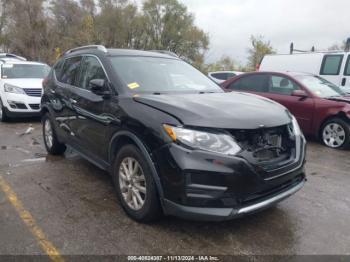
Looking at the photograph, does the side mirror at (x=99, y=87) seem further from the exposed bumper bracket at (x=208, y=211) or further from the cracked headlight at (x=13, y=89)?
the cracked headlight at (x=13, y=89)

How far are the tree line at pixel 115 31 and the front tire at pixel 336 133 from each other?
2572cm

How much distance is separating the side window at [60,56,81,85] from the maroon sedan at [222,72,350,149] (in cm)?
325

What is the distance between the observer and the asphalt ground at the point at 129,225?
110 inches

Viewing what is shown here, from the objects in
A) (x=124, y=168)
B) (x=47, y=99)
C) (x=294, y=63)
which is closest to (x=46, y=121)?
(x=47, y=99)

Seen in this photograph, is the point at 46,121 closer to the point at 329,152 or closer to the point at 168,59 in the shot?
the point at 168,59

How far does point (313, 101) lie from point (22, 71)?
7.68m

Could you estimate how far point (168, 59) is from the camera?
4.50 meters

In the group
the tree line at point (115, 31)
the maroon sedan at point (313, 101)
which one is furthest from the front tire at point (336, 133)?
the tree line at point (115, 31)

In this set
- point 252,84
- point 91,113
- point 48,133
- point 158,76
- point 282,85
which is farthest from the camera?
point 252,84

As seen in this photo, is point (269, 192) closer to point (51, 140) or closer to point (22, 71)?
point (51, 140)

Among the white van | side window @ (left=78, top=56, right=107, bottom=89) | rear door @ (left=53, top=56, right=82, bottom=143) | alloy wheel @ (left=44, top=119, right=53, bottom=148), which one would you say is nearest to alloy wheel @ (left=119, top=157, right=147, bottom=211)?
side window @ (left=78, top=56, right=107, bottom=89)

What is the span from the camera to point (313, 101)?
21.6 feet

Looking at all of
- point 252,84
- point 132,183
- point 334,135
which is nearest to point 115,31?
point 252,84

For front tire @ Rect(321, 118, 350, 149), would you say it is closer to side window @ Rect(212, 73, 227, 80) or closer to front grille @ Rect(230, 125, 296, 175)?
front grille @ Rect(230, 125, 296, 175)
